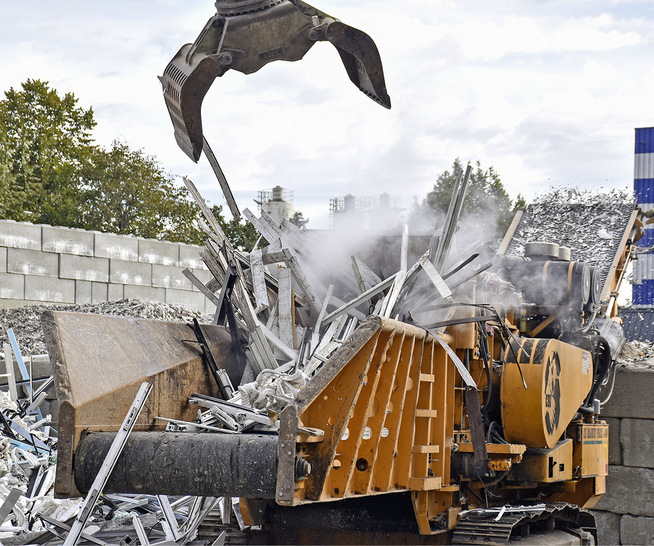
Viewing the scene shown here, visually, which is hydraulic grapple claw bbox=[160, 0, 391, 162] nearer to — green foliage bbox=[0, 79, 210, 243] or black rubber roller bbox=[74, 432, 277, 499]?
black rubber roller bbox=[74, 432, 277, 499]

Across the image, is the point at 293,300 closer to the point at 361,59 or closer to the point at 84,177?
the point at 361,59

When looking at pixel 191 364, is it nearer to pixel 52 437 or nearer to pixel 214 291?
pixel 214 291

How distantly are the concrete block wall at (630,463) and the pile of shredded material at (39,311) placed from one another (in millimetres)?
5882

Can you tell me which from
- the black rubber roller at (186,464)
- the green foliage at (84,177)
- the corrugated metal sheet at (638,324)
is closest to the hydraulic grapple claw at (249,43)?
the black rubber roller at (186,464)

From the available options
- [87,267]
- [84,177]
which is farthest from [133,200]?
[87,267]

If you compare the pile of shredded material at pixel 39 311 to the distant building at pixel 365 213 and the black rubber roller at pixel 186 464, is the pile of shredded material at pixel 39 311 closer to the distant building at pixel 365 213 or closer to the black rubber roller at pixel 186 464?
the distant building at pixel 365 213

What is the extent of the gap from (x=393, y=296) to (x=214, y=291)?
1651 mm

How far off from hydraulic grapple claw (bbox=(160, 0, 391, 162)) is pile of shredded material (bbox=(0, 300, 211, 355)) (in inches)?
270

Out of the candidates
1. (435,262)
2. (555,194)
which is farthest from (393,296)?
(555,194)

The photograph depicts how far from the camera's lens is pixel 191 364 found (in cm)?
511

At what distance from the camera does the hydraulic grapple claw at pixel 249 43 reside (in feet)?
17.1

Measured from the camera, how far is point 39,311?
12375 mm

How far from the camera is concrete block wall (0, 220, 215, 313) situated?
43.6 feet

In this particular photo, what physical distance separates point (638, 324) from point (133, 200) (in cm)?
2185
